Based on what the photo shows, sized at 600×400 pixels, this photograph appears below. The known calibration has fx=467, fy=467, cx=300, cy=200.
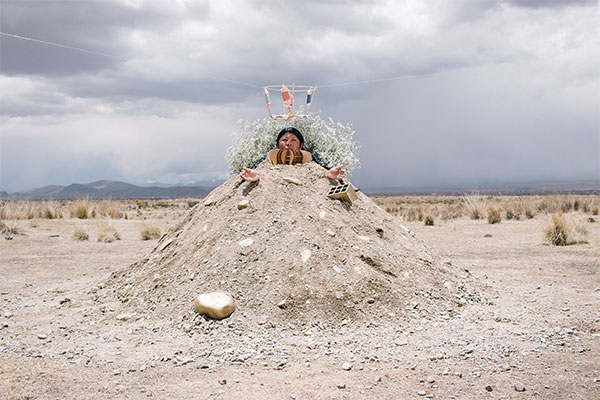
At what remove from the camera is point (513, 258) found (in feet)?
31.7

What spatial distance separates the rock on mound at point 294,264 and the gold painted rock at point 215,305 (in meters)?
0.10

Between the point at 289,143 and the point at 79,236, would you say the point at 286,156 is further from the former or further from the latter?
the point at 79,236

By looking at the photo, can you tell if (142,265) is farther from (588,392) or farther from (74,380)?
(588,392)

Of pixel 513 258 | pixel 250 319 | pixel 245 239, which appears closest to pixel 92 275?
pixel 245 239

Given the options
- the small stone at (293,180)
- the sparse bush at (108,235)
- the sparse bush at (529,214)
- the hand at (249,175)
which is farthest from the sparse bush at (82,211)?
the sparse bush at (529,214)

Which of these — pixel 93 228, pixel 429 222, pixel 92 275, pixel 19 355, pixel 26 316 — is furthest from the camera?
pixel 429 222

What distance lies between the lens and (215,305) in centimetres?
484

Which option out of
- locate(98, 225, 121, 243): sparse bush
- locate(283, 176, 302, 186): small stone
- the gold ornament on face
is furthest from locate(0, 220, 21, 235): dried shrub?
locate(283, 176, 302, 186): small stone

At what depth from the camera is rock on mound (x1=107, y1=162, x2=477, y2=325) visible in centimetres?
499

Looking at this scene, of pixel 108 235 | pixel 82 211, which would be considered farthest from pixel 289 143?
pixel 82 211

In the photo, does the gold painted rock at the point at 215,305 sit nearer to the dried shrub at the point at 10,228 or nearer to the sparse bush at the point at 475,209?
the dried shrub at the point at 10,228

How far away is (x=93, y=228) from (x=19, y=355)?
43.6 ft

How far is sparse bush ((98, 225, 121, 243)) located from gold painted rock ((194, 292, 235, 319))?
949 centimetres

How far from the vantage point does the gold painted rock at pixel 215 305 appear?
189 inches
